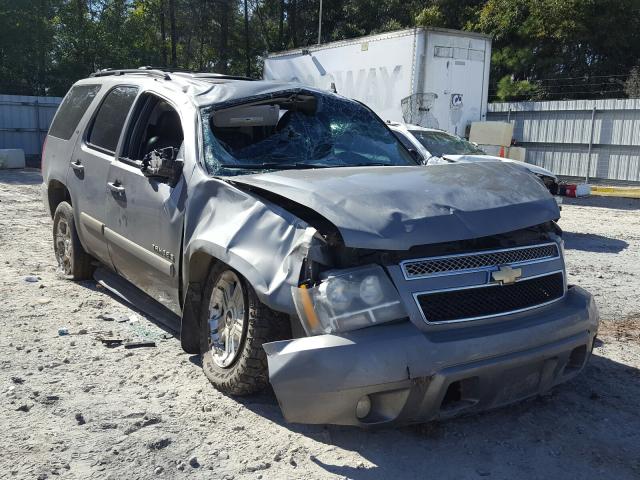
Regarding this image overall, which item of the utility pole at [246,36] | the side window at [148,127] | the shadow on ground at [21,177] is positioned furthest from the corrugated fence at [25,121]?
the side window at [148,127]

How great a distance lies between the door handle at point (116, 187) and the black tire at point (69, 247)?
3.59 ft

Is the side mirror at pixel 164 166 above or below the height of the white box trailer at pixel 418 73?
below

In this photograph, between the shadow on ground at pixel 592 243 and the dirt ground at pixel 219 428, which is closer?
the dirt ground at pixel 219 428

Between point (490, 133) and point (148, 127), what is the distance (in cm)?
1196

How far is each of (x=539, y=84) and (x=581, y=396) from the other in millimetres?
25762

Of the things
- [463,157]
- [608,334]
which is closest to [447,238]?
[608,334]

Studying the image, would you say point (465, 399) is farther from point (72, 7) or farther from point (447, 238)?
point (72, 7)

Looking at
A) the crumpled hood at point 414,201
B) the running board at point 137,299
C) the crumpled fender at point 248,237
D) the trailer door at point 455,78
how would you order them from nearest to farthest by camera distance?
the crumpled hood at point 414,201, the crumpled fender at point 248,237, the running board at point 137,299, the trailer door at point 455,78

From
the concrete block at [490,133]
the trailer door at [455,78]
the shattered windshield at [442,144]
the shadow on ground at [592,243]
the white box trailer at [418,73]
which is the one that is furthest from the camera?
the concrete block at [490,133]

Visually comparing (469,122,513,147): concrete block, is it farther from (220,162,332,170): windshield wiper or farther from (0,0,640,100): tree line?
(220,162,332,170): windshield wiper

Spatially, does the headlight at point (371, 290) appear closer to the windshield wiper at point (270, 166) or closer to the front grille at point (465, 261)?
the front grille at point (465, 261)

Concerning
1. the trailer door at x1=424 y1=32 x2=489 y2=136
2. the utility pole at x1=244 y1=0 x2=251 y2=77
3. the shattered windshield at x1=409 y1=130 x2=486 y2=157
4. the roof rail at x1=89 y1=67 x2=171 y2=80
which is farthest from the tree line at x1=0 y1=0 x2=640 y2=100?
the roof rail at x1=89 y1=67 x2=171 y2=80

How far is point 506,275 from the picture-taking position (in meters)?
3.17

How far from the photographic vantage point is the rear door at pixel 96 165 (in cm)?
515
